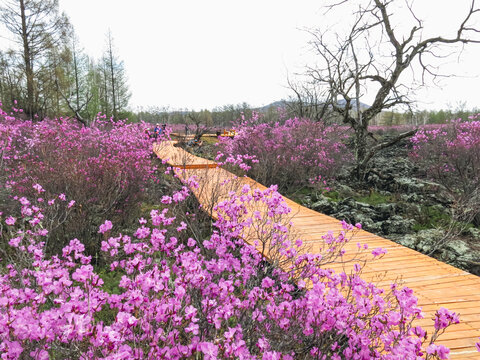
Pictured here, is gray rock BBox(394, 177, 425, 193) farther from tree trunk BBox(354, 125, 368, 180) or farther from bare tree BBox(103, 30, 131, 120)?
bare tree BBox(103, 30, 131, 120)

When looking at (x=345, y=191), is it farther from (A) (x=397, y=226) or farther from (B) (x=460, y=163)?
(A) (x=397, y=226)

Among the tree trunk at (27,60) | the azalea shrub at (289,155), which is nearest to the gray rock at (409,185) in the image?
the azalea shrub at (289,155)

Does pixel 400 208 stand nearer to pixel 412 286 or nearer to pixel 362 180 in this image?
pixel 362 180

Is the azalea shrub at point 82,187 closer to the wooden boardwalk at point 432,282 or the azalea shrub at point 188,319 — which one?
the azalea shrub at point 188,319

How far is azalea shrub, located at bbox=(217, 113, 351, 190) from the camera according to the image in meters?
8.73

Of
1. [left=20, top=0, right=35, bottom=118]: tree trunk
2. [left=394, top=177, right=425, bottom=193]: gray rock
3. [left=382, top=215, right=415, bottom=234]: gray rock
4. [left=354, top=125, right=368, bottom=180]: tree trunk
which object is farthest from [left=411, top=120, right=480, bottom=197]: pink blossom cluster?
[left=20, top=0, right=35, bottom=118]: tree trunk

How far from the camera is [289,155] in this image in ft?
30.0

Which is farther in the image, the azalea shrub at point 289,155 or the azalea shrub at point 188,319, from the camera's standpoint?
the azalea shrub at point 289,155

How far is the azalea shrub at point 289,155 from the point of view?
28.6ft

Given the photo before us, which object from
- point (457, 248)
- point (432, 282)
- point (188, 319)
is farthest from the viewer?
point (457, 248)

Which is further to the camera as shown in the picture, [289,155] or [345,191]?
[345,191]

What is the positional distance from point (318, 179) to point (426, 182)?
3.06m

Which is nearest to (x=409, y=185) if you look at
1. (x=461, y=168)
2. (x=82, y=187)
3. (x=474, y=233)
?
(x=461, y=168)

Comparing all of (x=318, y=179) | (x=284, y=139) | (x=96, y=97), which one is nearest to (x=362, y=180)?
(x=318, y=179)
